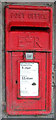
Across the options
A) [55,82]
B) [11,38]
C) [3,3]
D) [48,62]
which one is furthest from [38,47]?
[3,3]

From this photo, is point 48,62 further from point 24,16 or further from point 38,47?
point 24,16

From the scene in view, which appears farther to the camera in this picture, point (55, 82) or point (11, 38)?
point (55, 82)

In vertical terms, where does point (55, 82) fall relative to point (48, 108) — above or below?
above

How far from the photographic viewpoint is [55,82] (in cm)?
233

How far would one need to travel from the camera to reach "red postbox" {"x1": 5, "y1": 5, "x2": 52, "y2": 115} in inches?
85.8

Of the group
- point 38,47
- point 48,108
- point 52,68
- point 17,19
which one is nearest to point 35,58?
point 38,47

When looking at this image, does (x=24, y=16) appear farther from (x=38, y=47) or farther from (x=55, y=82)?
(x=55, y=82)

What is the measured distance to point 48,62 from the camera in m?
2.24

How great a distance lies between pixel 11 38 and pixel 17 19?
286 mm

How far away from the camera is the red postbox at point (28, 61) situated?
2180 mm

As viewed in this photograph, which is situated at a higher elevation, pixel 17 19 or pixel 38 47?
pixel 17 19

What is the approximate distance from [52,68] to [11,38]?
2.47 feet

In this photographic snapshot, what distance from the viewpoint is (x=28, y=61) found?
221 centimetres

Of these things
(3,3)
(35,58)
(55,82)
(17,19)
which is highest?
(3,3)
